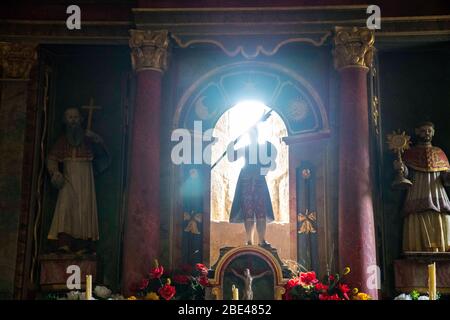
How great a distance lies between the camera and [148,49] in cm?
1197

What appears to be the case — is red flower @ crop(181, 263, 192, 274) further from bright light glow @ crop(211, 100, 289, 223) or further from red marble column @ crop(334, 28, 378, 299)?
bright light glow @ crop(211, 100, 289, 223)

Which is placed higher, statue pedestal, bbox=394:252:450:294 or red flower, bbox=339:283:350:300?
statue pedestal, bbox=394:252:450:294

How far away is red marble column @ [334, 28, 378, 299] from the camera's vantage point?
11.1m

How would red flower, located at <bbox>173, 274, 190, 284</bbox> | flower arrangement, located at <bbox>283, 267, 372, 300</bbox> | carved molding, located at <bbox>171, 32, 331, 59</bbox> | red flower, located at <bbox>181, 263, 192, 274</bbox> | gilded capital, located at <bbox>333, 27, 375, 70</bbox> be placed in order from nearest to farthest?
flower arrangement, located at <bbox>283, 267, 372, 300</bbox> < red flower, located at <bbox>173, 274, 190, 284</bbox> < red flower, located at <bbox>181, 263, 192, 274</bbox> < gilded capital, located at <bbox>333, 27, 375, 70</bbox> < carved molding, located at <bbox>171, 32, 331, 59</bbox>

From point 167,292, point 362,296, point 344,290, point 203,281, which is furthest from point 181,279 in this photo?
point 362,296

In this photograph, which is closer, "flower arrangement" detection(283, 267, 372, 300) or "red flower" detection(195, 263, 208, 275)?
"flower arrangement" detection(283, 267, 372, 300)

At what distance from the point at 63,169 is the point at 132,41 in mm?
2152

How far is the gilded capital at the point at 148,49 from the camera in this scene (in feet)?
39.2

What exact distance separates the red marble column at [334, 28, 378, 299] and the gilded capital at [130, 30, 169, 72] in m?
2.53

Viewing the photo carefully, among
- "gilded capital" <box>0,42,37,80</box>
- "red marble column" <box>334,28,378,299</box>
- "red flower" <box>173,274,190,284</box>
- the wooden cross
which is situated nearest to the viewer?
"red flower" <box>173,274,190,284</box>

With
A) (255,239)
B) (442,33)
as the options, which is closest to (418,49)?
(442,33)

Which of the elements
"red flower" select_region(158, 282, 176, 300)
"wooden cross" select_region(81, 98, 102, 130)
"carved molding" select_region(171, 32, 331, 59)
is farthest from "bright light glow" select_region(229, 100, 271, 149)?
"red flower" select_region(158, 282, 176, 300)

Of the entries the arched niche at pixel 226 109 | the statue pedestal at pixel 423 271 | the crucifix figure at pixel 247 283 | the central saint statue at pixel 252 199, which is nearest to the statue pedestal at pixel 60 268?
the arched niche at pixel 226 109

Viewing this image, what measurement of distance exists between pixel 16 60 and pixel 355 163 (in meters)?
5.22
